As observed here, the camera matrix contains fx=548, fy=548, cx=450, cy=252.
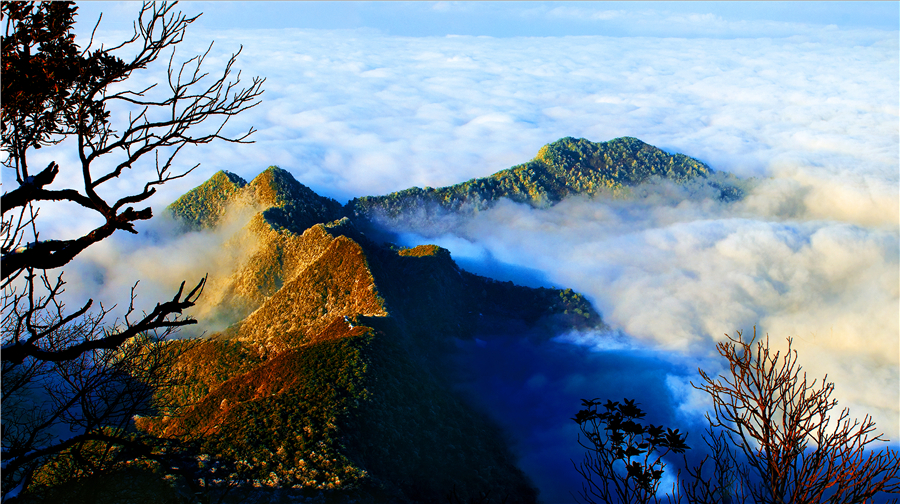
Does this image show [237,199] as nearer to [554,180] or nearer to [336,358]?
[336,358]

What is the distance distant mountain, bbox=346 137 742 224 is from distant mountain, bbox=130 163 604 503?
23497 millimetres

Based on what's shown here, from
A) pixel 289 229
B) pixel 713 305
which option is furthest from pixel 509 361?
pixel 713 305

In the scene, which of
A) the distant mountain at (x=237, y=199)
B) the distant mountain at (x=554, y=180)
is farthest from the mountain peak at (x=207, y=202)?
the distant mountain at (x=554, y=180)

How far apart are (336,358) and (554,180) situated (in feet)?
221

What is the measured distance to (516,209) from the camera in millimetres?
85312

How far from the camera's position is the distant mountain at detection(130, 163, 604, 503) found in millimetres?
22531

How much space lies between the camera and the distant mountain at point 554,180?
78.0 metres

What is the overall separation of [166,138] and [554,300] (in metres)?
49.1

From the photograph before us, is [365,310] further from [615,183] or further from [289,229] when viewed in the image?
[615,183]

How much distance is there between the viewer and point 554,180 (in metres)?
89.2

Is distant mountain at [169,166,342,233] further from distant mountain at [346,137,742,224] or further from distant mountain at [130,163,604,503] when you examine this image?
distant mountain at [346,137,742,224]

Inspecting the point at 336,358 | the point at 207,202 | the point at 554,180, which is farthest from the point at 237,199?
the point at 554,180

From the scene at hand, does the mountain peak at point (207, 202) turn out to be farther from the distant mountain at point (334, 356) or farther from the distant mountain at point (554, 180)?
the distant mountain at point (554, 180)

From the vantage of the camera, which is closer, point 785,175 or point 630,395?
point 630,395
